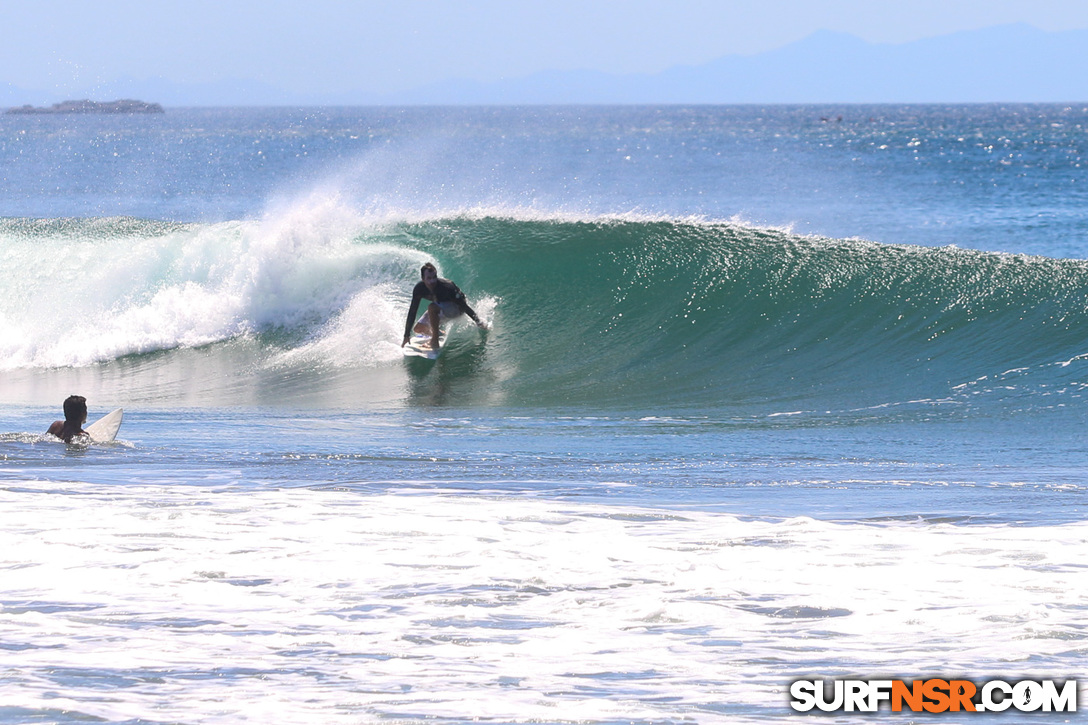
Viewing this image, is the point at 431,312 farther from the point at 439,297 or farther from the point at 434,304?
the point at 439,297

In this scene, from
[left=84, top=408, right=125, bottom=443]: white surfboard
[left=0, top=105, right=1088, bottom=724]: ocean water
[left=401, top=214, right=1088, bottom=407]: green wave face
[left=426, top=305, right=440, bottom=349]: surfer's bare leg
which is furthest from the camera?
[left=426, top=305, right=440, bottom=349]: surfer's bare leg

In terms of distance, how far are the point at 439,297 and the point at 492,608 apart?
7409 millimetres

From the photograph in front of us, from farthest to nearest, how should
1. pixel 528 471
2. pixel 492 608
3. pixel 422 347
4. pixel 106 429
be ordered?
pixel 422 347 → pixel 106 429 → pixel 528 471 → pixel 492 608

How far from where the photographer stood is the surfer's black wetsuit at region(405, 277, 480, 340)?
437 inches

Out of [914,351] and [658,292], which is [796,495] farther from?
[658,292]

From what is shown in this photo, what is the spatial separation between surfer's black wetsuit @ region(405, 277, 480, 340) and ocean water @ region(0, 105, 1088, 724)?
0.24 m

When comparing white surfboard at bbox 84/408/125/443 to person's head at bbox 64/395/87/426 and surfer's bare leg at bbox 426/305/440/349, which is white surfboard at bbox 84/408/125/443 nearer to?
person's head at bbox 64/395/87/426

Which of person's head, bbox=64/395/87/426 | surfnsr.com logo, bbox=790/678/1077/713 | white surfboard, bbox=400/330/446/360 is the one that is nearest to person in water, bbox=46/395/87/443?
person's head, bbox=64/395/87/426

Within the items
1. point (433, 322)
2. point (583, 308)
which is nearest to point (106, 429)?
point (433, 322)

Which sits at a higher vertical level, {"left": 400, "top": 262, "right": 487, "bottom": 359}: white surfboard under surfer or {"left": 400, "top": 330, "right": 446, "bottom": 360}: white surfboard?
{"left": 400, "top": 262, "right": 487, "bottom": 359}: white surfboard under surfer

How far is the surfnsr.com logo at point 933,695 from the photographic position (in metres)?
3.45

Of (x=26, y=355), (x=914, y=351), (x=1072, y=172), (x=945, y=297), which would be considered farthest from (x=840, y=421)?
(x=1072, y=172)

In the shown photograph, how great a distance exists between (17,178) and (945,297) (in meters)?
49.1

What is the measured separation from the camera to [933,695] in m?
3.55
